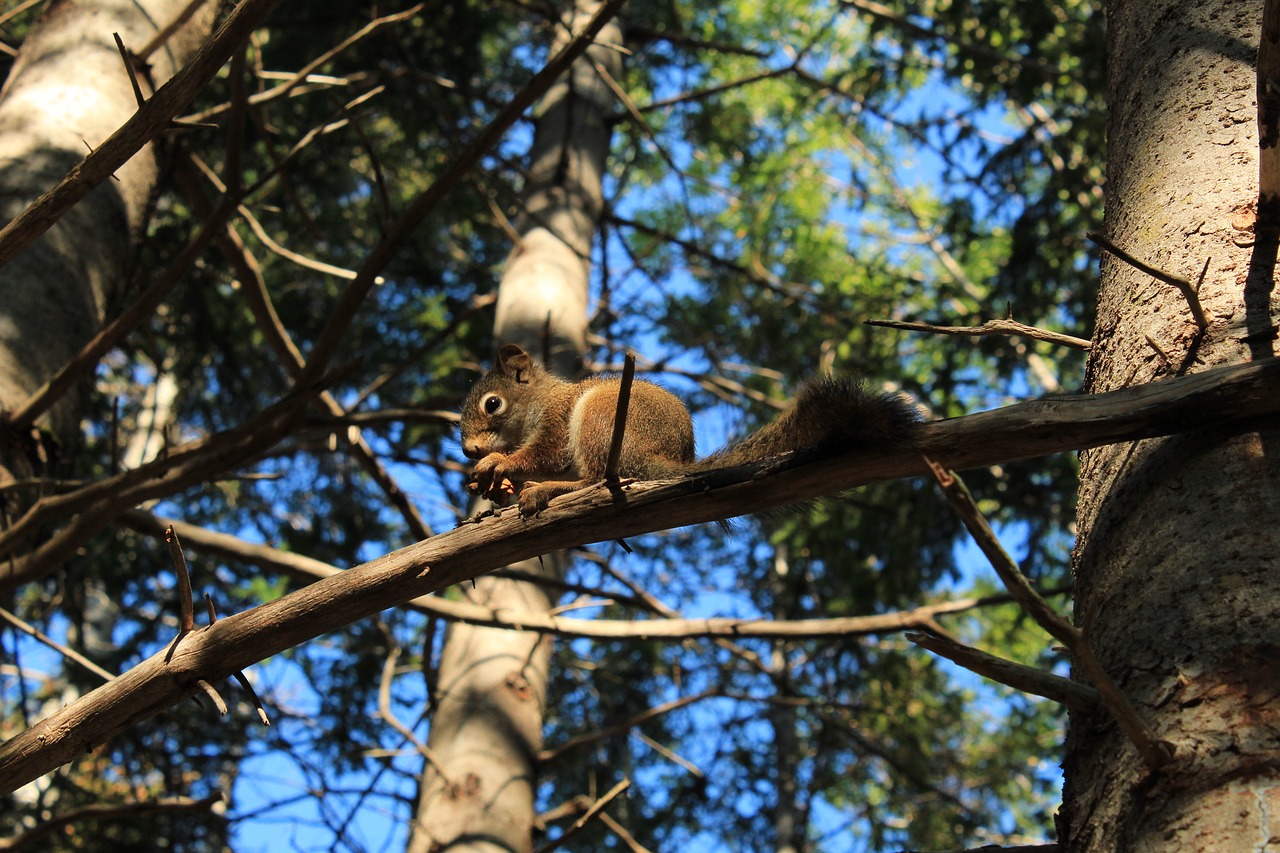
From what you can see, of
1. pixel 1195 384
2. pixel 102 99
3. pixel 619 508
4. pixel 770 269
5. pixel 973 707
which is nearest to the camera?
pixel 1195 384

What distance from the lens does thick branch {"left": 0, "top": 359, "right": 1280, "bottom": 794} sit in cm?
173

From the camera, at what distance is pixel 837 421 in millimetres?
1899

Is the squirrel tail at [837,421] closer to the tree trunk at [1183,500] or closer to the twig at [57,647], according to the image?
the tree trunk at [1183,500]

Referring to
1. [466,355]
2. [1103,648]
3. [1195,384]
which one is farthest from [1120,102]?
[466,355]

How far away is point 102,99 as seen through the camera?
375 centimetres

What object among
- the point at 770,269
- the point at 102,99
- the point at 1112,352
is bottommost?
the point at 1112,352

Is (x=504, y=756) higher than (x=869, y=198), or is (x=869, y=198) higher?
(x=869, y=198)

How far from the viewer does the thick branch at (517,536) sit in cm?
173

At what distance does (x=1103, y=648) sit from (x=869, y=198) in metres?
13.7

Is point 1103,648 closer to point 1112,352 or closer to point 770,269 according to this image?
point 1112,352

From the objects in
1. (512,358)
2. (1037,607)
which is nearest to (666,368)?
(512,358)

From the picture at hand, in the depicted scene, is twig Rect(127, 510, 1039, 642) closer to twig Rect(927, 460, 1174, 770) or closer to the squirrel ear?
the squirrel ear

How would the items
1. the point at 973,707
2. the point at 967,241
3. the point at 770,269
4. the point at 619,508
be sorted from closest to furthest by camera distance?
the point at 619,508 → the point at 967,241 → the point at 770,269 → the point at 973,707

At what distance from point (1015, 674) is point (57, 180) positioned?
3.27 m
